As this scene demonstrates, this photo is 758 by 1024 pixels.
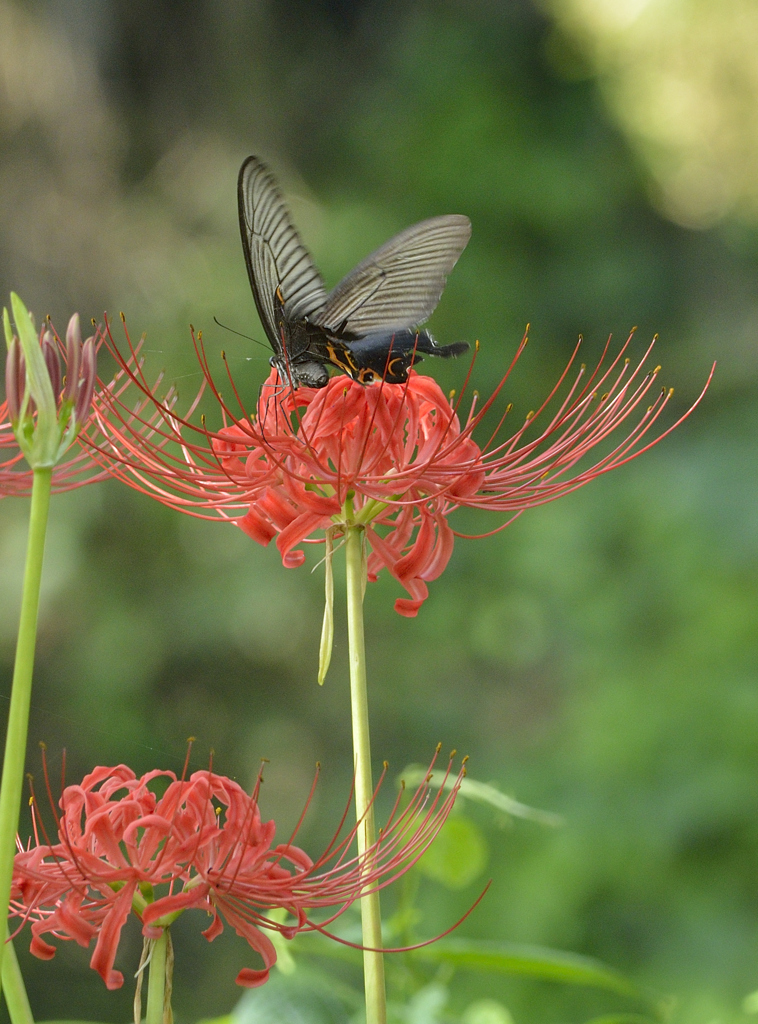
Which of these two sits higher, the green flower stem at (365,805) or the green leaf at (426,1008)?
the green flower stem at (365,805)

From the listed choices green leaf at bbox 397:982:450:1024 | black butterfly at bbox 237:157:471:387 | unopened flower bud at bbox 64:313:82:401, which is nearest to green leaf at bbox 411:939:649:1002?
green leaf at bbox 397:982:450:1024

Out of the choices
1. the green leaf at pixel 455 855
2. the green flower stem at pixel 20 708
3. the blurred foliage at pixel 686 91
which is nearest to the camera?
the green flower stem at pixel 20 708

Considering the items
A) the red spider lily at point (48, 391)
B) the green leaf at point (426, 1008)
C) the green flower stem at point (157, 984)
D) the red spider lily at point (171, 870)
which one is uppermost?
the red spider lily at point (48, 391)

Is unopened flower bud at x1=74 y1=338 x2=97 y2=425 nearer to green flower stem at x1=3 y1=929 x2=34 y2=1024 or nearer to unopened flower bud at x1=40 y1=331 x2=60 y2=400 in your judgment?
unopened flower bud at x1=40 y1=331 x2=60 y2=400

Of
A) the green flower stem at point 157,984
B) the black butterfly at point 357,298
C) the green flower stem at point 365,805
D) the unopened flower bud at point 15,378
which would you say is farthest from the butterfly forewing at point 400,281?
the green flower stem at point 157,984

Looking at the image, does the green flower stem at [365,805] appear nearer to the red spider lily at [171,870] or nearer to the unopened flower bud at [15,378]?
the red spider lily at [171,870]

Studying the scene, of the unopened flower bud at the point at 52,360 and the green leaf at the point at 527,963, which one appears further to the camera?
the green leaf at the point at 527,963

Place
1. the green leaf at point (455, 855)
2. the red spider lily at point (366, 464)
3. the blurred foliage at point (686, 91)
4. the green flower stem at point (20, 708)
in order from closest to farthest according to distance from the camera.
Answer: the green flower stem at point (20, 708) < the red spider lily at point (366, 464) < the green leaf at point (455, 855) < the blurred foliage at point (686, 91)
